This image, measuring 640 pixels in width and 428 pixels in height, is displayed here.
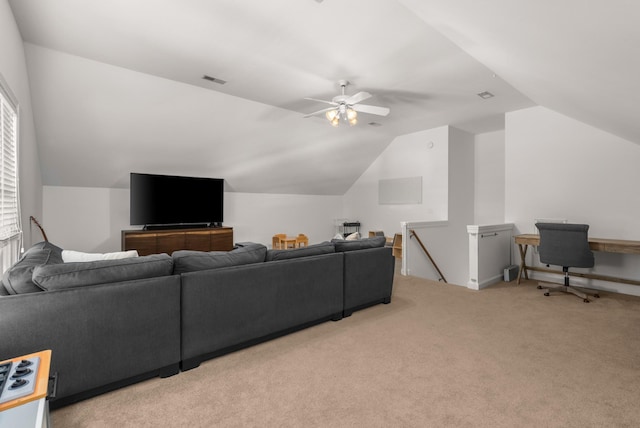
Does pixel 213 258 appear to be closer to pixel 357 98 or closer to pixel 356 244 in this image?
pixel 356 244

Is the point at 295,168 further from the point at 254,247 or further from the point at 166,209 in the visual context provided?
the point at 254,247

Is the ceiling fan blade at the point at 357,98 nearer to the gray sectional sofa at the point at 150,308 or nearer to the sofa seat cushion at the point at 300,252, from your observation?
the sofa seat cushion at the point at 300,252

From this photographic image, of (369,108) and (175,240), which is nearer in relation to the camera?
(369,108)

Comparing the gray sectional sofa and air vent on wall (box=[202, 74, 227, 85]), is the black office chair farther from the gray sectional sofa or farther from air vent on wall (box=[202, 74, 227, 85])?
air vent on wall (box=[202, 74, 227, 85])

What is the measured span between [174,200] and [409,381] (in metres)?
5.29

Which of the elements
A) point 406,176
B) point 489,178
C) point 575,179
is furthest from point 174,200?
point 575,179

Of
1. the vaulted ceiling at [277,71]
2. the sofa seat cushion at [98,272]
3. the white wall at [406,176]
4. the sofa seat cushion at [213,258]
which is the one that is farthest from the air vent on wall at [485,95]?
the sofa seat cushion at [98,272]

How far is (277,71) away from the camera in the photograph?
156 inches

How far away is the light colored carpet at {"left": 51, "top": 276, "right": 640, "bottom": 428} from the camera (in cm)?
171

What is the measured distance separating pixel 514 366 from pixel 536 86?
2753mm

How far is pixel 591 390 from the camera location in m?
1.96

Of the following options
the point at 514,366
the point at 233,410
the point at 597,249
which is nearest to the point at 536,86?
the point at 597,249

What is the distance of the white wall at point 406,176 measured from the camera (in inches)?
254

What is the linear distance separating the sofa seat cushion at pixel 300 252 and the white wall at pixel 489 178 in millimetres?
5017
